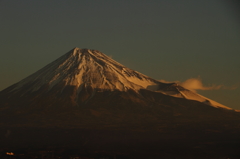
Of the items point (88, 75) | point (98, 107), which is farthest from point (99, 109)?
point (88, 75)

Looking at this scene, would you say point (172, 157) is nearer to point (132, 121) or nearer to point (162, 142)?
point (162, 142)

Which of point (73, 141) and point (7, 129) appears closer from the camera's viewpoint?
point (73, 141)

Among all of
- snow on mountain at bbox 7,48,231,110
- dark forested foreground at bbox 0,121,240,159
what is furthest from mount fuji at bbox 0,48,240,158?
dark forested foreground at bbox 0,121,240,159

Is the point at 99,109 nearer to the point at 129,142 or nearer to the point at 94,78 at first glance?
the point at 94,78

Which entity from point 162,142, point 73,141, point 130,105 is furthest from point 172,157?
point 130,105

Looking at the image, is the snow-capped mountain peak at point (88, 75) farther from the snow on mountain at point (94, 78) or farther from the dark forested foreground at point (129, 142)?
the dark forested foreground at point (129, 142)

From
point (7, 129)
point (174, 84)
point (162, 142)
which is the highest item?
point (174, 84)

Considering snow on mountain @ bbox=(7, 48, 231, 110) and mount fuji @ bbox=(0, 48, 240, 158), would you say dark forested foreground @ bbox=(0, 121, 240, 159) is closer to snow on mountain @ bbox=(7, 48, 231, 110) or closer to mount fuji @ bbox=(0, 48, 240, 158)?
mount fuji @ bbox=(0, 48, 240, 158)
